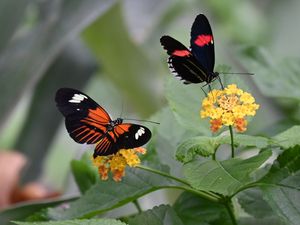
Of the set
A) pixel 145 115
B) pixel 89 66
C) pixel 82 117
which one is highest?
pixel 89 66

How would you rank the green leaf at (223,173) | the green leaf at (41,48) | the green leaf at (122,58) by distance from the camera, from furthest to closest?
1. the green leaf at (122,58)
2. the green leaf at (41,48)
3. the green leaf at (223,173)

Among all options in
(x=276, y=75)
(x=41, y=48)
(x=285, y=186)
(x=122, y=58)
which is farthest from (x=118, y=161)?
(x=122, y=58)

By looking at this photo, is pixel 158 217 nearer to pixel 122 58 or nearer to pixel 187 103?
pixel 187 103

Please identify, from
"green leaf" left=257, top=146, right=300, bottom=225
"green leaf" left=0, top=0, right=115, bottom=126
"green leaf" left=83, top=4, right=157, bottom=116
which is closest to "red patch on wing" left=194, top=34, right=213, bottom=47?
"green leaf" left=257, top=146, right=300, bottom=225

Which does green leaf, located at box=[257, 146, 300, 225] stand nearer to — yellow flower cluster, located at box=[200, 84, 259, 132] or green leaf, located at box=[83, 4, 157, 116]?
yellow flower cluster, located at box=[200, 84, 259, 132]

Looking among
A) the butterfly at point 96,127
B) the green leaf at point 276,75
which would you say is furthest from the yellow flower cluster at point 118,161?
the green leaf at point 276,75

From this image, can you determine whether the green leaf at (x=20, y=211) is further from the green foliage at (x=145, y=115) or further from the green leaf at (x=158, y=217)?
the green leaf at (x=158, y=217)

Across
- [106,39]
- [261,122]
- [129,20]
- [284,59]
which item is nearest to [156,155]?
[284,59]

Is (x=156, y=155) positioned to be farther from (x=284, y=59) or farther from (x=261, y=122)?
(x=261, y=122)
